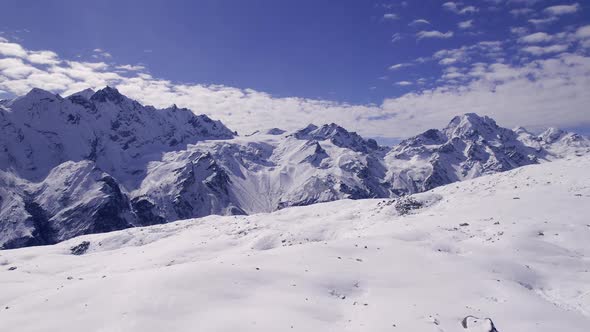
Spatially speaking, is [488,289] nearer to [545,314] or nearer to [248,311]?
[545,314]

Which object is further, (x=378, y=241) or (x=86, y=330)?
(x=378, y=241)

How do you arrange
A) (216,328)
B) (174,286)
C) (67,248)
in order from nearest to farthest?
1. (216,328)
2. (174,286)
3. (67,248)

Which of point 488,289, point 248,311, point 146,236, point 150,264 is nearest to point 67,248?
point 146,236

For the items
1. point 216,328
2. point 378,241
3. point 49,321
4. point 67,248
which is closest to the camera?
point 216,328

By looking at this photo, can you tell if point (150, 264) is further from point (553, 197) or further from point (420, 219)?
point (553, 197)

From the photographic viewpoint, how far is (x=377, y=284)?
27984mm

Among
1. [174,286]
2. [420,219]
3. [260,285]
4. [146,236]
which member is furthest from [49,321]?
[146,236]

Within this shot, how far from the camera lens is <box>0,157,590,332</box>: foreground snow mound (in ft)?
73.0

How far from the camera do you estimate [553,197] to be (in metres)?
49.4

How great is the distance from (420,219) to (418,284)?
927 inches

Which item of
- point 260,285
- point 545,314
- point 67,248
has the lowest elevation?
point 67,248

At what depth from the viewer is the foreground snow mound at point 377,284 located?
73.0ft

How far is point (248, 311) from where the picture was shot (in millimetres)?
23000

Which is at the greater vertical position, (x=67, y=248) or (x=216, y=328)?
(x=216, y=328)
